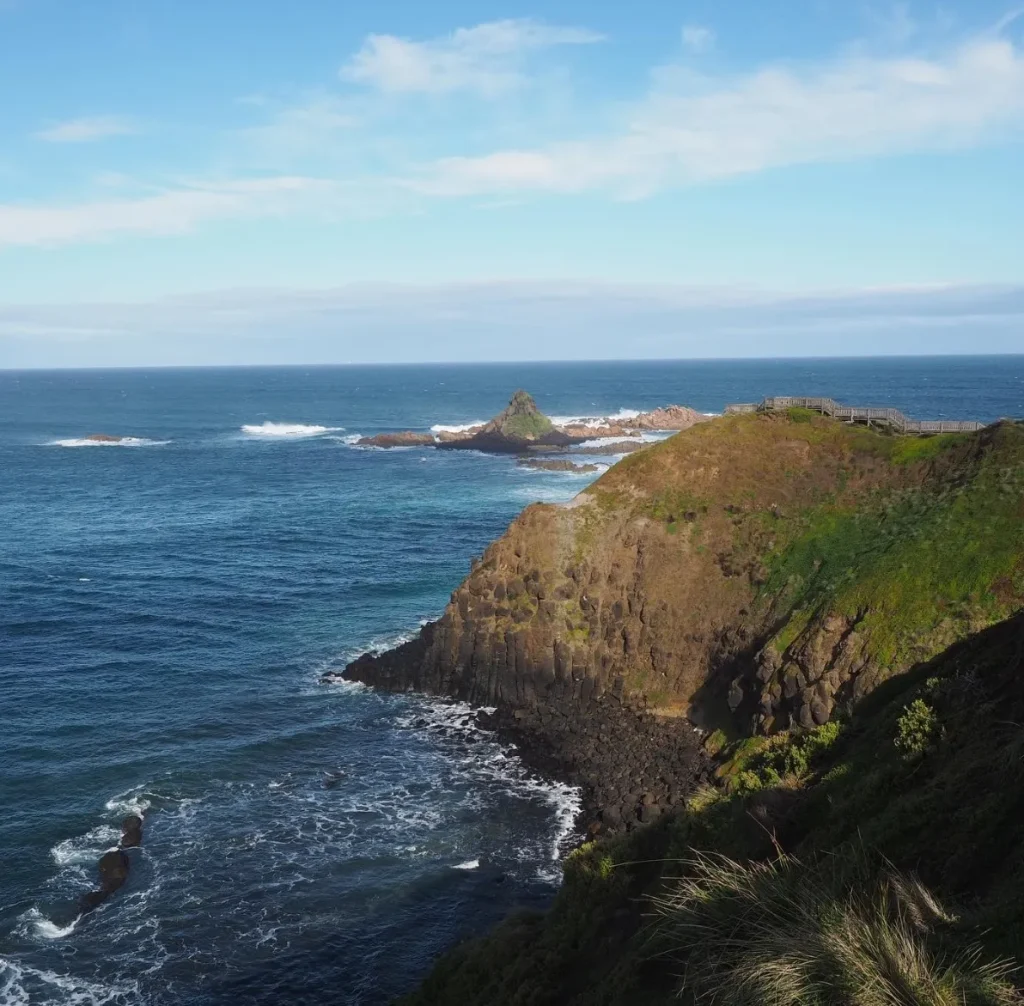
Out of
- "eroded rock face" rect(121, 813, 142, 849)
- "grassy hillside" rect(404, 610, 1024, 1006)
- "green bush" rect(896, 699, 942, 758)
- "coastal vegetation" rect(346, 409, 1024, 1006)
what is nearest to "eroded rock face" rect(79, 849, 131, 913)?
"eroded rock face" rect(121, 813, 142, 849)

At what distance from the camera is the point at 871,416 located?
223 feet

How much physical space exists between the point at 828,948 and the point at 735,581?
47086 mm

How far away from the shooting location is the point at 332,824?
44.6 metres

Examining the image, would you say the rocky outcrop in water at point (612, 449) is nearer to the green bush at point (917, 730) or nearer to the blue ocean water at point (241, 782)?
the blue ocean water at point (241, 782)

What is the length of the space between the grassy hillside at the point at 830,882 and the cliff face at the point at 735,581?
17.9 m

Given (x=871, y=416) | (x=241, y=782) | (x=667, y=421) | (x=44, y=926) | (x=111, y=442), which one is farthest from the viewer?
(x=667, y=421)

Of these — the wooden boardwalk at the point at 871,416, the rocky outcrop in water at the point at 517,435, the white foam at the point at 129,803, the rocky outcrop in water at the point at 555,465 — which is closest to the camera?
the white foam at the point at 129,803

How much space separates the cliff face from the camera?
47.0m

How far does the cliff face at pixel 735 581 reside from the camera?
47000 millimetres

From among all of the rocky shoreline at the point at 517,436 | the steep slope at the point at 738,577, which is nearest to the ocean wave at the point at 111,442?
the rocky shoreline at the point at 517,436

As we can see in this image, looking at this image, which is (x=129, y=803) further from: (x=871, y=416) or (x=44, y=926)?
(x=871, y=416)

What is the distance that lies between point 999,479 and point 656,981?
43.9m

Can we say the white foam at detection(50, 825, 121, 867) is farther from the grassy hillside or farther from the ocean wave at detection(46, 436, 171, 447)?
the ocean wave at detection(46, 436, 171, 447)

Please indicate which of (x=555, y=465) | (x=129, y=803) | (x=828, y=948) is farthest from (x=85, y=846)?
(x=555, y=465)
